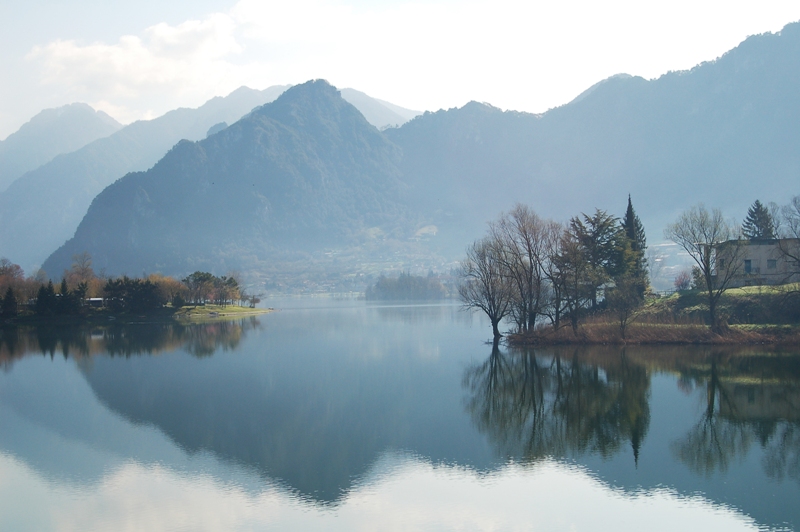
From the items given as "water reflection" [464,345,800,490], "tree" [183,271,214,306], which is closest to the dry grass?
"water reflection" [464,345,800,490]

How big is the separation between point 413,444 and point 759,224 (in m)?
70.5

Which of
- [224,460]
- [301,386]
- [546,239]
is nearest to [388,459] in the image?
[224,460]

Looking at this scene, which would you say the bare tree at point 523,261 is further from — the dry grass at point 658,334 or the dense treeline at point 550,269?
the dry grass at point 658,334

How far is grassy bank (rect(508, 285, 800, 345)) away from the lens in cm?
5069

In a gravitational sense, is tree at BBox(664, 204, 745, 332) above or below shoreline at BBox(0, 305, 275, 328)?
above

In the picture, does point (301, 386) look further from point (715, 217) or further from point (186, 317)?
point (186, 317)

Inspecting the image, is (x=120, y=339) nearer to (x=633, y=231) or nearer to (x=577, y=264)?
(x=577, y=264)

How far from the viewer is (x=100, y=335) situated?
7950 cm

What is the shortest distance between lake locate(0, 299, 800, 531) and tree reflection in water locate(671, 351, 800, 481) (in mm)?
120

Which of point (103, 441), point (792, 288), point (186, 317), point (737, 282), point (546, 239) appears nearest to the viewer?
point (103, 441)

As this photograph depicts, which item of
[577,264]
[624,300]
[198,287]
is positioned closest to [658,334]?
[624,300]

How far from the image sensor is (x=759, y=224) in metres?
80.6

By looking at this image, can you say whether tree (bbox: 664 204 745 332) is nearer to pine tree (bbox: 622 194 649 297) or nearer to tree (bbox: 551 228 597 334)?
pine tree (bbox: 622 194 649 297)

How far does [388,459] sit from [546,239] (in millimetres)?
36839
